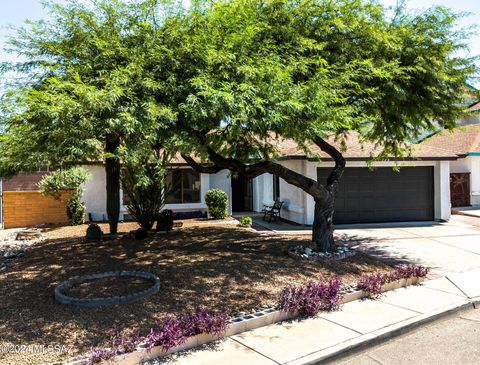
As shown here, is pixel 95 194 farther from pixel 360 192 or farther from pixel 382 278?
pixel 382 278

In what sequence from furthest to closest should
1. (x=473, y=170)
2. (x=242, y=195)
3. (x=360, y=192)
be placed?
(x=242, y=195)
(x=473, y=170)
(x=360, y=192)

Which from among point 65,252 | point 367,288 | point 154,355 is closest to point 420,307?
point 367,288

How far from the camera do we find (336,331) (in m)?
5.85

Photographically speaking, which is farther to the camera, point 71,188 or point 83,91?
point 71,188

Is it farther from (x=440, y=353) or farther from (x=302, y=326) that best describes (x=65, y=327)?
(x=440, y=353)

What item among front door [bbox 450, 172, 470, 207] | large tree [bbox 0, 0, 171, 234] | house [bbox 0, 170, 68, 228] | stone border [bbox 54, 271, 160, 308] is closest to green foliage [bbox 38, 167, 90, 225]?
house [bbox 0, 170, 68, 228]

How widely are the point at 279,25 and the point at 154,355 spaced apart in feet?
24.8

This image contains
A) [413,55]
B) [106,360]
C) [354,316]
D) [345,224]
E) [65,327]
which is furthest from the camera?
[345,224]

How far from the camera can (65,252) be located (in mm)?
10812

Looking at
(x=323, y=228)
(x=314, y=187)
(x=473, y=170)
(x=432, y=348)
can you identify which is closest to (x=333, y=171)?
(x=314, y=187)

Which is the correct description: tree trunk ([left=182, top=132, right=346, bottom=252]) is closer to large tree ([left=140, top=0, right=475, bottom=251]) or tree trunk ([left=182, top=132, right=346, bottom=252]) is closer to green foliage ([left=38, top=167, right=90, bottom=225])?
large tree ([left=140, top=0, right=475, bottom=251])

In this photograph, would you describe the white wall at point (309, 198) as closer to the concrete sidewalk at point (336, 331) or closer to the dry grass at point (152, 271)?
A: the dry grass at point (152, 271)

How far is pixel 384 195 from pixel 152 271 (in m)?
11.9

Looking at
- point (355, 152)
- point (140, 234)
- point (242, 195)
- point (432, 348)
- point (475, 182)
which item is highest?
point (355, 152)
